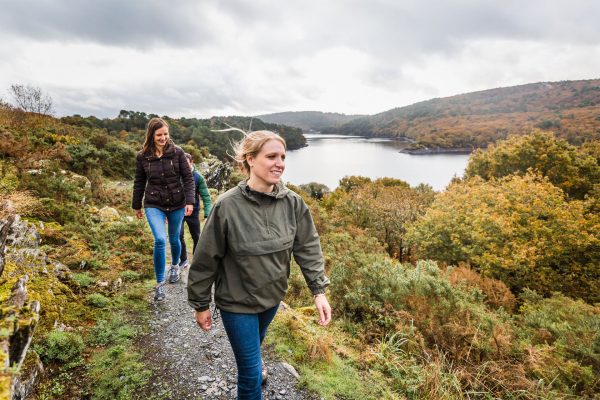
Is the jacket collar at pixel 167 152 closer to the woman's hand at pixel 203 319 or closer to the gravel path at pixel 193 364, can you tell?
the gravel path at pixel 193 364

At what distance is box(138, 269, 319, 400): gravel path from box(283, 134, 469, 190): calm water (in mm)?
63840

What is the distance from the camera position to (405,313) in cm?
490

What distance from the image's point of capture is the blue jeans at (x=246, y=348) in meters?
2.03

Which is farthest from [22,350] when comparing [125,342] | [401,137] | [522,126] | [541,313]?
[401,137]

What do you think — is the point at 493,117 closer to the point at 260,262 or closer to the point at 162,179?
the point at 162,179

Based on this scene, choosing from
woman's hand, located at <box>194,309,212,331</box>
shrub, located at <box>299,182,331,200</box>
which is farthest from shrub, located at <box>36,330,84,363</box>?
shrub, located at <box>299,182,331,200</box>

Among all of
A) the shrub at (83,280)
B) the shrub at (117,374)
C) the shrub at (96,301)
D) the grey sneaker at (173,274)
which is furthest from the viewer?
the grey sneaker at (173,274)

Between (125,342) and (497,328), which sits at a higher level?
(125,342)

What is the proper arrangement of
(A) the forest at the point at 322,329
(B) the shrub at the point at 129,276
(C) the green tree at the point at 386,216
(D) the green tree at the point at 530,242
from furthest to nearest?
1. (C) the green tree at the point at 386,216
2. (D) the green tree at the point at 530,242
3. (B) the shrub at the point at 129,276
4. (A) the forest at the point at 322,329

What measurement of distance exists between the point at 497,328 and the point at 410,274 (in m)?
1.65

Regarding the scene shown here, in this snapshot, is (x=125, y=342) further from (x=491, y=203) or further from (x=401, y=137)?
(x=401, y=137)

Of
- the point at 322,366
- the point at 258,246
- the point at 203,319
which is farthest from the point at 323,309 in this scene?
the point at 322,366

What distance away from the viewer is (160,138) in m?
4.00

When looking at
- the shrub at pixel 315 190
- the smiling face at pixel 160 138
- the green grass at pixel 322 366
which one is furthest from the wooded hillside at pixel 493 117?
the smiling face at pixel 160 138
